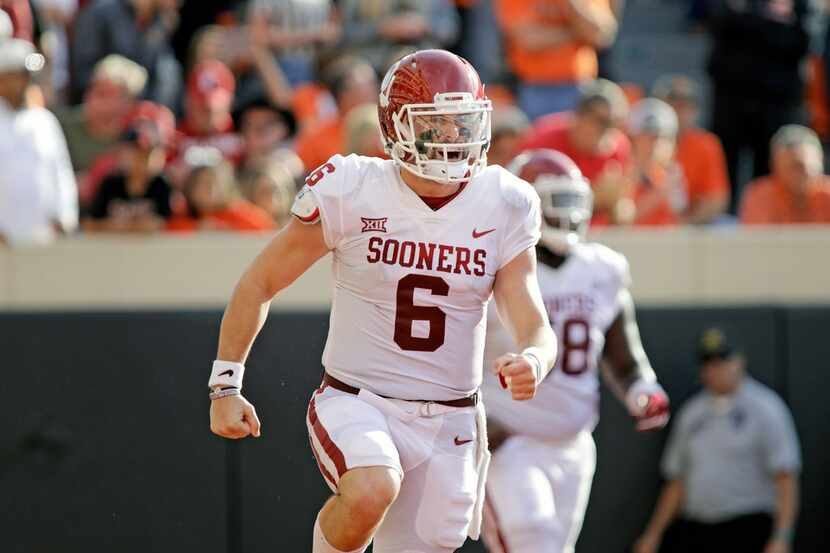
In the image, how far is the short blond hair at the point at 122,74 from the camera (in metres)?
9.37

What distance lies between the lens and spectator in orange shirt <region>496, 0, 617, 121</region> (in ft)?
33.6

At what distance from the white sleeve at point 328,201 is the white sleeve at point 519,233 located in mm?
511

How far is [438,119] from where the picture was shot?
452 centimetres

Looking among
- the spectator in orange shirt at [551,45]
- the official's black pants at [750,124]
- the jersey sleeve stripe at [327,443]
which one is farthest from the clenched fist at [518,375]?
the official's black pants at [750,124]

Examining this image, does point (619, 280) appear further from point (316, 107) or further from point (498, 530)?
point (316, 107)

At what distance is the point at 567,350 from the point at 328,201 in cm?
206

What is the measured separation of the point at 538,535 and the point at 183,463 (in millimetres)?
2705

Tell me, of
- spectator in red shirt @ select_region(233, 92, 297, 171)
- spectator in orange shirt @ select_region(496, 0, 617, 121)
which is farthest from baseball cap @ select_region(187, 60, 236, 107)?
spectator in orange shirt @ select_region(496, 0, 617, 121)

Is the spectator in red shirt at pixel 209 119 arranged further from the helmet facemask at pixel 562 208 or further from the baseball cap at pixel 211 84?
the helmet facemask at pixel 562 208

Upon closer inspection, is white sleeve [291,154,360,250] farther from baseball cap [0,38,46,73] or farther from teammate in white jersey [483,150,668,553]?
baseball cap [0,38,46,73]

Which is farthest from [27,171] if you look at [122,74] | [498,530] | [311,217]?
[311,217]

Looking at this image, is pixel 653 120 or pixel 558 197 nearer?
pixel 558 197

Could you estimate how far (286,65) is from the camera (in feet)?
35.5

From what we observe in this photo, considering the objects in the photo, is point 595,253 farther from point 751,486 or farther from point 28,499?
point 28,499
